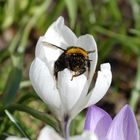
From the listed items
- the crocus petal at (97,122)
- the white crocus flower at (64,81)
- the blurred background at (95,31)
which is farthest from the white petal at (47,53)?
the blurred background at (95,31)

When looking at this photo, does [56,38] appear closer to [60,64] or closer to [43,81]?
[60,64]

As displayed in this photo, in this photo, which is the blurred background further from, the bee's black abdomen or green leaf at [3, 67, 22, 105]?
the bee's black abdomen

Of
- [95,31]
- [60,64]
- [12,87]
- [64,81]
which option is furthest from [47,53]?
[95,31]

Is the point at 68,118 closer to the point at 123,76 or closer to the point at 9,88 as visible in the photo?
the point at 9,88

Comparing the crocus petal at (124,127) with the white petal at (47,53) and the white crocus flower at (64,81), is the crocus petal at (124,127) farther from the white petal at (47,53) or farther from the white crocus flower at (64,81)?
the white petal at (47,53)

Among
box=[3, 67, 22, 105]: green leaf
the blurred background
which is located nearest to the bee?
box=[3, 67, 22, 105]: green leaf

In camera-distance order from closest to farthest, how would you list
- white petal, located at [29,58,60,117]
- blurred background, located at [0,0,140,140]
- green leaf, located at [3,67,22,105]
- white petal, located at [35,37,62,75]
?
white petal, located at [29,58,60,117], white petal, located at [35,37,62,75], green leaf, located at [3,67,22,105], blurred background, located at [0,0,140,140]

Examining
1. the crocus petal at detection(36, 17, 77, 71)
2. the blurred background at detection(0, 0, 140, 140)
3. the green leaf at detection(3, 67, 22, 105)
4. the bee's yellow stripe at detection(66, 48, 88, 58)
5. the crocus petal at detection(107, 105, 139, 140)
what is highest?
the crocus petal at detection(36, 17, 77, 71)
